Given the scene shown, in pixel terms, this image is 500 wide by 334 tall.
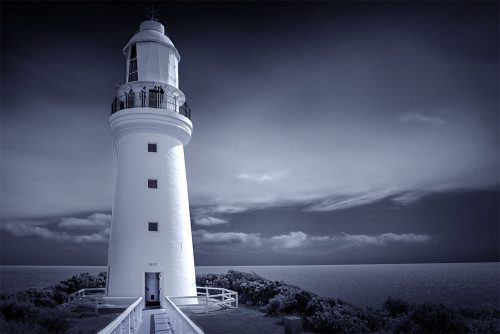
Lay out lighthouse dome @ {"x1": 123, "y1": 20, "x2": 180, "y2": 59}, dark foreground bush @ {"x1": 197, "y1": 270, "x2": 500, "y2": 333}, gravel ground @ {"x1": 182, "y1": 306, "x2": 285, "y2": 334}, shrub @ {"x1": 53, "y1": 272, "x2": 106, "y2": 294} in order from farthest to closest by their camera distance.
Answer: shrub @ {"x1": 53, "y1": 272, "x2": 106, "y2": 294} → lighthouse dome @ {"x1": 123, "y1": 20, "x2": 180, "y2": 59} → dark foreground bush @ {"x1": 197, "y1": 270, "x2": 500, "y2": 333} → gravel ground @ {"x1": 182, "y1": 306, "x2": 285, "y2": 334}

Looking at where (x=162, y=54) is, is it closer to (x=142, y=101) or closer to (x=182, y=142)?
(x=142, y=101)

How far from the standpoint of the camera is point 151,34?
2027cm

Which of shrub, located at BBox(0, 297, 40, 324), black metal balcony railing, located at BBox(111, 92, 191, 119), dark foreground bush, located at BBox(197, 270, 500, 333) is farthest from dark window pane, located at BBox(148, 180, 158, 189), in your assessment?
dark foreground bush, located at BBox(197, 270, 500, 333)

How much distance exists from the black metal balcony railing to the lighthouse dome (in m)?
3.11

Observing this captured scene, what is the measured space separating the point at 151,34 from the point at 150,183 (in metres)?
8.00

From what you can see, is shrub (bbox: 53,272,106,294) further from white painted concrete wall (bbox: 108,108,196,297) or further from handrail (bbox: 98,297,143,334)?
handrail (bbox: 98,297,143,334)

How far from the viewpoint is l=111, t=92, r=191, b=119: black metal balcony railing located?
18.8 m

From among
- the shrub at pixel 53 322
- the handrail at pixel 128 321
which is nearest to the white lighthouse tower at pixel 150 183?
the shrub at pixel 53 322

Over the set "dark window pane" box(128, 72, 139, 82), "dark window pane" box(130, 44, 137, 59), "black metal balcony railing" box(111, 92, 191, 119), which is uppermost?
"dark window pane" box(130, 44, 137, 59)

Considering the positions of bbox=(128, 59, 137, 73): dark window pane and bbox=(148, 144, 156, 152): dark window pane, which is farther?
bbox=(128, 59, 137, 73): dark window pane

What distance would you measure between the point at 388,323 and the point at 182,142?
13.6 m

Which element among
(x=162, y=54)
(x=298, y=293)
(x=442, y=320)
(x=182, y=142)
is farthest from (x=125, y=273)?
(x=442, y=320)

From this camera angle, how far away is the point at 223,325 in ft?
48.0

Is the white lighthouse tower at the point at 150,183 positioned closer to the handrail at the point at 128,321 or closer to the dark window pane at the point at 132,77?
the dark window pane at the point at 132,77
